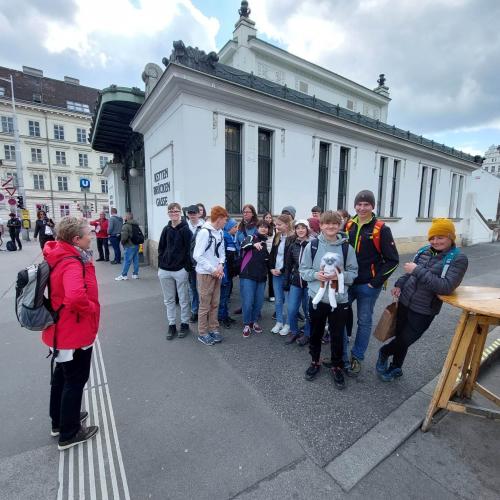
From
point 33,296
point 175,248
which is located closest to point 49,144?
point 175,248

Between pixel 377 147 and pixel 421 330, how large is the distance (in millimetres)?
10589

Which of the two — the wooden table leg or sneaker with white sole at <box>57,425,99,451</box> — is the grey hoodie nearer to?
the wooden table leg

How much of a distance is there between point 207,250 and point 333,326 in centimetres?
187

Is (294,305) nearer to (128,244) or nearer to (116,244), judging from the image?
(128,244)

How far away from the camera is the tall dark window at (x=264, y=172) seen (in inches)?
325

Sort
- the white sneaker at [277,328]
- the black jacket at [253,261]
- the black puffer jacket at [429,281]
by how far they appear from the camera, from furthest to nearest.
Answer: the white sneaker at [277,328], the black jacket at [253,261], the black puffer jacket at [429,281]

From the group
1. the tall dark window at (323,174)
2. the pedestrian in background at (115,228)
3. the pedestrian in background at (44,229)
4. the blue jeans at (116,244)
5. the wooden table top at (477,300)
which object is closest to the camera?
the wooden table top at (477,300)

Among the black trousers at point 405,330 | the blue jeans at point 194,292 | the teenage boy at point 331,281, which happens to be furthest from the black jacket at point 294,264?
the blue jeans at point 194,292

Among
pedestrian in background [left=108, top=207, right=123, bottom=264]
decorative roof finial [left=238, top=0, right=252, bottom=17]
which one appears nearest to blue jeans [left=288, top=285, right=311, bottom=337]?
pedestrian in background [left=108, top=207, right=123, bottom=264]

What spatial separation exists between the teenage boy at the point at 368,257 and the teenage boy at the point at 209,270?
1.74m

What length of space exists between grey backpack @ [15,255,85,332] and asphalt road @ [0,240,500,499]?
1.11 meters

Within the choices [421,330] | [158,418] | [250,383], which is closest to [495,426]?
[421,330]

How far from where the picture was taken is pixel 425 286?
8.02 ft

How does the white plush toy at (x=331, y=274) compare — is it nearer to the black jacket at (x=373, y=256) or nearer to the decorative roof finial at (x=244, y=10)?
the black jacket at (x=373, y=256)
